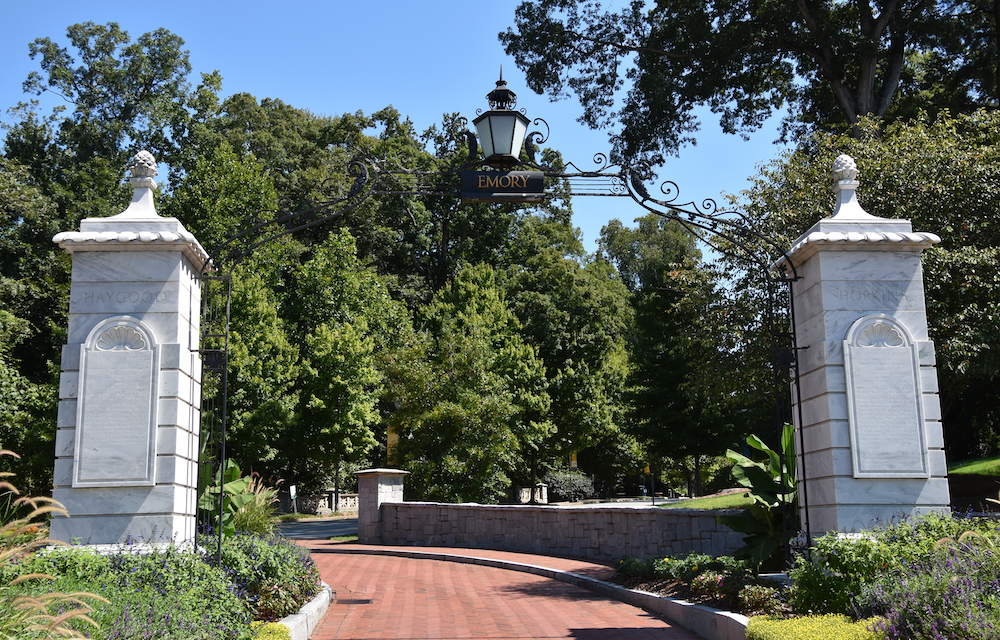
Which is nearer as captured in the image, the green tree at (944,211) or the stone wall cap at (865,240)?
the stone wall cap at (865,240)

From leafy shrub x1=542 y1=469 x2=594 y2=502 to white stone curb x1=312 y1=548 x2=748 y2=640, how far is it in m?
20.4

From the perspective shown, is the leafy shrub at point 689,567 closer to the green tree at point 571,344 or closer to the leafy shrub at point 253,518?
the leafy shrub at point 253,518

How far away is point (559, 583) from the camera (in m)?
13.1

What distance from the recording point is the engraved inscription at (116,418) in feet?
25.5

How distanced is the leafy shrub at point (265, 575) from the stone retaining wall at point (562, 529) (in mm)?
6502

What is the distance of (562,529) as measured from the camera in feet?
55.1

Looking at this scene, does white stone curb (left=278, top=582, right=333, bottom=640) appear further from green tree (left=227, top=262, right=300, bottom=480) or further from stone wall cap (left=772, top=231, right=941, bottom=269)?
green tree (left=227, top=262, right=300, bottom=480)

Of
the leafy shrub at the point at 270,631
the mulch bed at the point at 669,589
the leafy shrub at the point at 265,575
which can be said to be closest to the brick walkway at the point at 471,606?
the mulch bed at the point at 669,589

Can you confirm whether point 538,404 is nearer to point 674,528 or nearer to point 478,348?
point 478,348

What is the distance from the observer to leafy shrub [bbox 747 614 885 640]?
5996 mm

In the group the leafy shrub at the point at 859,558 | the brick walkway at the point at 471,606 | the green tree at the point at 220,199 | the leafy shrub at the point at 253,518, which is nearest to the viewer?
the leafy shrub at the point at 859,558

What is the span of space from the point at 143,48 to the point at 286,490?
853 inches

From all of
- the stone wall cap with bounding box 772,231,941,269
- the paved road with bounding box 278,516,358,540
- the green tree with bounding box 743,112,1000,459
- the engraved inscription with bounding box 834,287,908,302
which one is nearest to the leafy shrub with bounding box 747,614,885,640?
the engraved inscription with bounding box 834,287,908,302

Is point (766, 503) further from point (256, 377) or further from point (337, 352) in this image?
point (337, 352)
